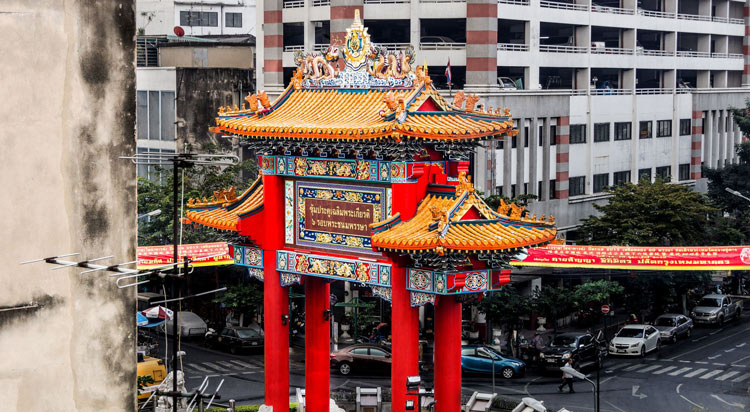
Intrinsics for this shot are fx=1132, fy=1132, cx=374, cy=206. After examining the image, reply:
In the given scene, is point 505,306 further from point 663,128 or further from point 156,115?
point 663,128

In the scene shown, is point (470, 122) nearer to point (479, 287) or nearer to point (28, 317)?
point (479, 287)

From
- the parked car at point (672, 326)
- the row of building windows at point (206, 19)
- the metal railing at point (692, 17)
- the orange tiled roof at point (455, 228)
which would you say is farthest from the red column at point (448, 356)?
the row of building windows at point (206, 19)

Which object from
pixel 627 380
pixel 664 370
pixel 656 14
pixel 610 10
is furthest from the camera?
pixel 656 14

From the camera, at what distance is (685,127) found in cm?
7869

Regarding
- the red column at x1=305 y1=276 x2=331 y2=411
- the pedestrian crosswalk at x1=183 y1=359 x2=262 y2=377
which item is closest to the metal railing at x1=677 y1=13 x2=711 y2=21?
the pedestrian crosswalk at x1=183 y1=359 x2=262 y2=377

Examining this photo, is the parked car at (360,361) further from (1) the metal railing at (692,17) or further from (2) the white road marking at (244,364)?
(1) the metal railing at (692,17)

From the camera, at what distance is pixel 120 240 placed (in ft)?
41.6

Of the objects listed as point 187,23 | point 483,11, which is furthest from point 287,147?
point 187,23

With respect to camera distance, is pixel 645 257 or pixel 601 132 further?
pixel 601 132

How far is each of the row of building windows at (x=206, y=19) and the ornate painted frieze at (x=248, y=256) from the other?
5718 cm

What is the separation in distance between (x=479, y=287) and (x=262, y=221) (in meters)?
7.12

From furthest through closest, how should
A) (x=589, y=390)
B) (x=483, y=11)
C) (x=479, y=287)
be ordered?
(x=483, y=11)
(x=589, y=390)
(x=479, y=287)

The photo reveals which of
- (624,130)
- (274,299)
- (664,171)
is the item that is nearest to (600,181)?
(624,130)

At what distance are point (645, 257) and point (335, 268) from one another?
20.6m
